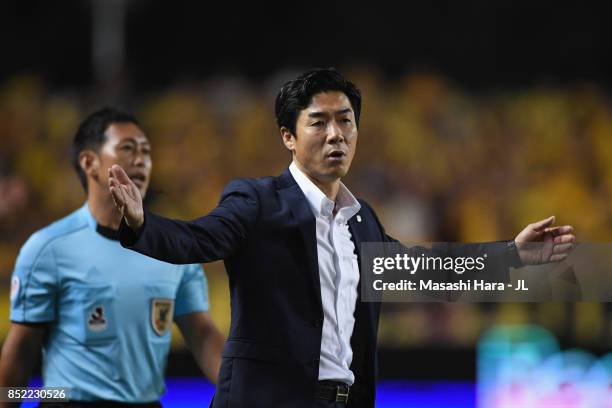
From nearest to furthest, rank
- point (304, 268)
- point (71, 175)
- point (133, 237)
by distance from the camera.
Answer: point (133, 237) → point (304, 268) → point (71, 175)

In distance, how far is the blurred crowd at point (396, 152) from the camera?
8625 mm

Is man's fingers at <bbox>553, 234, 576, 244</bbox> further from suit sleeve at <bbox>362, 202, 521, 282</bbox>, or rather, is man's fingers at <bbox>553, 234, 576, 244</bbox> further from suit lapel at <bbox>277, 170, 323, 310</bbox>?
suit lapel at <bbox>277, 170, 323, 310</bbox>

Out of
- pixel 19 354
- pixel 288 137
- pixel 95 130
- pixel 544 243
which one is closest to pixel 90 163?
pixel 95 130

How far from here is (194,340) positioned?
12.6ft

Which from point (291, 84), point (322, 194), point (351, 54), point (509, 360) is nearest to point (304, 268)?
point (322, 194)

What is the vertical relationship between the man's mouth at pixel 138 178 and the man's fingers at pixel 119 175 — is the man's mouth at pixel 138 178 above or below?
above

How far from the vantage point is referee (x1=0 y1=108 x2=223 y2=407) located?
355 cm

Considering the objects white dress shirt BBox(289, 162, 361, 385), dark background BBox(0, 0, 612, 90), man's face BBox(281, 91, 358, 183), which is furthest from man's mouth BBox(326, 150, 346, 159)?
dark background BBox(0, 0, 612, 90)

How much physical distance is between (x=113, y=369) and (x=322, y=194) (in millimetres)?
1207

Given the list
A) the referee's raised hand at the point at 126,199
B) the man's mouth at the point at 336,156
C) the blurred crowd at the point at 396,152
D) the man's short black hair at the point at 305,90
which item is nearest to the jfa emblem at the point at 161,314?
the man's short black hair at the point at 305,90

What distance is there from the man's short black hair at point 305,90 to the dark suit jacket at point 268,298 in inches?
9.8

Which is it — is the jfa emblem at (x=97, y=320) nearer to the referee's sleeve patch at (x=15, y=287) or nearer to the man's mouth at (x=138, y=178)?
the referee's sleeve patch at (x=15, y=287)

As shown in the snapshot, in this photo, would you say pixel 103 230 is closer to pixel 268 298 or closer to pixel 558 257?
pixel 268 298

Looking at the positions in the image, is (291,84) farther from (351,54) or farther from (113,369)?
(351,54)
